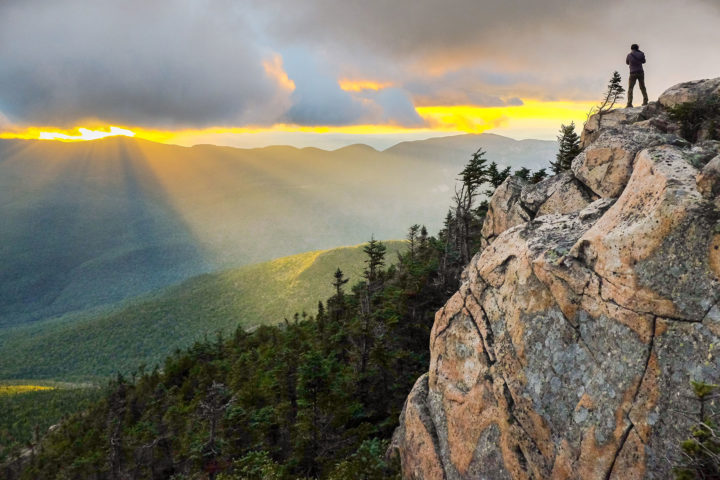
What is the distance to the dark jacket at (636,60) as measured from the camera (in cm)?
2706

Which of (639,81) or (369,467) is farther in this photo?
(639,81)

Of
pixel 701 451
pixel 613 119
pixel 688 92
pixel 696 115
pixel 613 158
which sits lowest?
pixel 701 451

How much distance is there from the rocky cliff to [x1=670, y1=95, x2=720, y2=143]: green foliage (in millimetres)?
6673

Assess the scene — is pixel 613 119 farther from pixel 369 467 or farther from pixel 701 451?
pixel 369 467

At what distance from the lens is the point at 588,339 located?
1128 cm

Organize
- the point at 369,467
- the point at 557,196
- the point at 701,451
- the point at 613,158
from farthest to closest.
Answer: the point at 557,196
the point at 369,467
the point at 613,158
the point at 701,451

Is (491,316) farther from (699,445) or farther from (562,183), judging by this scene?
(562,183)

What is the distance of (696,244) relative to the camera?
30.9ft

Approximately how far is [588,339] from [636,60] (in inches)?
1038

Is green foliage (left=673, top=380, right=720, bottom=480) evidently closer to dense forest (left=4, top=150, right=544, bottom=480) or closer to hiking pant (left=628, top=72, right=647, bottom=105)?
dense forest (left=4, top=150, right=544, bottom=480)

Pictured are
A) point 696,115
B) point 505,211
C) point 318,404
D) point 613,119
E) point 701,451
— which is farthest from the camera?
point 318,404

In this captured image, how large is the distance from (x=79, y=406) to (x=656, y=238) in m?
182

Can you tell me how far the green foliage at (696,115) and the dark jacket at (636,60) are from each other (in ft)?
22.9

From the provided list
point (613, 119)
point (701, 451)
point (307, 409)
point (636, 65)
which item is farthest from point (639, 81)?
point (307, 409)
